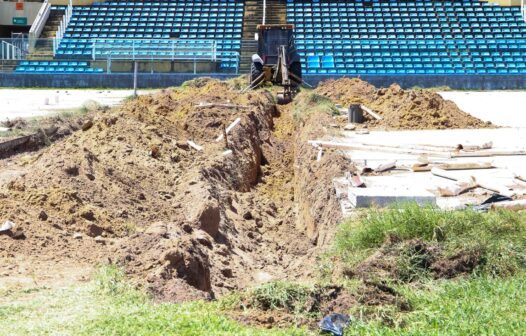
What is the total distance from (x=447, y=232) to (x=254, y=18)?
4498 centimetres

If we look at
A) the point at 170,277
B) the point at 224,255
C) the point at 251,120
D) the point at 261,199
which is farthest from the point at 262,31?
the point at 170,277

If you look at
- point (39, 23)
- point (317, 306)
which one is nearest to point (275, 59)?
point (39, 23)

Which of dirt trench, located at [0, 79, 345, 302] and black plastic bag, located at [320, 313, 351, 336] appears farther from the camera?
dirt trench, located at [0, 79, 345, 302]

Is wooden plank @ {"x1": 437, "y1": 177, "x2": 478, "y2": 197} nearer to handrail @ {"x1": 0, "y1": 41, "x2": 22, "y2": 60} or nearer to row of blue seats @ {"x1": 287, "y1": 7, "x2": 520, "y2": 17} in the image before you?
handrail @ {"x1": 0, "y1": 41, "x2": 22, "y2": 60}

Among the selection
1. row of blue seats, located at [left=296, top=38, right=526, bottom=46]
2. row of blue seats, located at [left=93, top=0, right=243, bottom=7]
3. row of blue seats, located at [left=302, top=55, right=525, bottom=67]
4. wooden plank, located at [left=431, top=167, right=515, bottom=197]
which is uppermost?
row of blue seats, located at [left=93, top=0, right=243, bottom=7]

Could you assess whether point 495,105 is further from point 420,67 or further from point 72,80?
point 72,80

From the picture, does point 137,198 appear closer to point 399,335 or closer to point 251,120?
point 399,335

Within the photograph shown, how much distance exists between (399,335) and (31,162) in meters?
10.3

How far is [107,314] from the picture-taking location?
264 inches

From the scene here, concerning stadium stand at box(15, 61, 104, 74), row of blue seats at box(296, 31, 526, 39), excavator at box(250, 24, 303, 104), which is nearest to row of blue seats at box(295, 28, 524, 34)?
row of blue seats at box(296, 31, 526, 39)

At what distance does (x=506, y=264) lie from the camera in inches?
314

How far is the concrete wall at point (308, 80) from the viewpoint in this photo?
142 feet

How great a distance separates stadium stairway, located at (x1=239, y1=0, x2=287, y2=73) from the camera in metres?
48.5

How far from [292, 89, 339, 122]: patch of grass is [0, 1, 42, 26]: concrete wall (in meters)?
31.2
